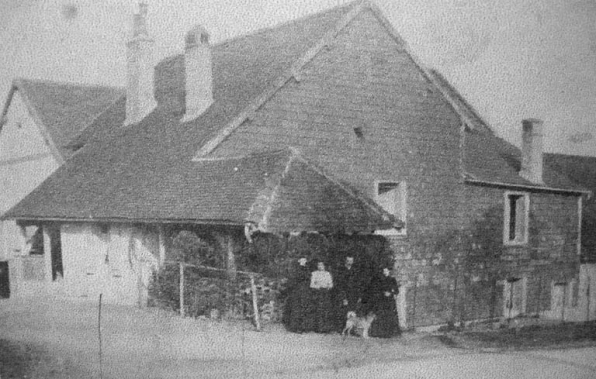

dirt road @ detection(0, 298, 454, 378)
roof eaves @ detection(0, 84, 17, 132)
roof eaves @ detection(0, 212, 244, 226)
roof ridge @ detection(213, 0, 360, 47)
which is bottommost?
dirt road @ detection(0, 298, 454, 378)

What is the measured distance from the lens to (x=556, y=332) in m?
11.8

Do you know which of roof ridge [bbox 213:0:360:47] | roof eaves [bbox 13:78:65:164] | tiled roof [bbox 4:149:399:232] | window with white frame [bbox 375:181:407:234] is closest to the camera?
tiled roof [bbox 4:149:399:232]

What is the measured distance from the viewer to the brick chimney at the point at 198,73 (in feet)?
46.8

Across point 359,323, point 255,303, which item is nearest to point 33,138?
point 255,303

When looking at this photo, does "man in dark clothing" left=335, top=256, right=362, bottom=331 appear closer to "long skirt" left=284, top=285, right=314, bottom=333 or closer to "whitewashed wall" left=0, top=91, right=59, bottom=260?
"long skirt" left=284, top=285, right=314, bottom=333

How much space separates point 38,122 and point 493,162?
12295 mm

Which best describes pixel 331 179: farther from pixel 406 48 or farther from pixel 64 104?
pixel 64 104

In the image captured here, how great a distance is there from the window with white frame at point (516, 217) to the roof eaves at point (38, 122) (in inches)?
452

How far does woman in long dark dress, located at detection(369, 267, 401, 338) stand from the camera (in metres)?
9.79

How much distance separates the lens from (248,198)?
10.1 metres

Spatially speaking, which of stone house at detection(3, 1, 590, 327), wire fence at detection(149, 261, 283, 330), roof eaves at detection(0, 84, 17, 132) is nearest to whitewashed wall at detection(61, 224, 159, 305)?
stone house at detection(3, 1, 590, 327)

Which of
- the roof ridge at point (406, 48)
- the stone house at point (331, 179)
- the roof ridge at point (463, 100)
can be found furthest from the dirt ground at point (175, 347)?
the roof ridge at point (463, 100)

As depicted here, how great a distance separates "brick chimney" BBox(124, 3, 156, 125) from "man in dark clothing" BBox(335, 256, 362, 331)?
28.6ft

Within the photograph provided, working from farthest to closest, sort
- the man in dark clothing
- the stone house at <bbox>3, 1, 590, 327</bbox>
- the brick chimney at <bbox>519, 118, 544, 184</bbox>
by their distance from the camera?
1. the brick chimney at <bbox>519, 118, 544, 184</bbox>
2. the stone house at <bbox>3, 1, 590, 327</bbox>
3. the man in dark clothing
